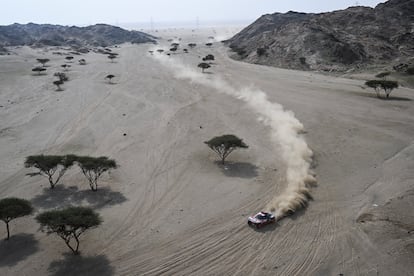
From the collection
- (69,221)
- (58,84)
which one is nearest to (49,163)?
(69,221)

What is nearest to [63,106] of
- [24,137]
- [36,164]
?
[24,137]

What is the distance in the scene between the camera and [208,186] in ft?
112

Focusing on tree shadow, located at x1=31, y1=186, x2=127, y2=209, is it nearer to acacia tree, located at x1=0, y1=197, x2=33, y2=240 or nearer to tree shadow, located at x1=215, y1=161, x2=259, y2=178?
acacia tree, located at x1=0, y1=197, x2=33, y2=240

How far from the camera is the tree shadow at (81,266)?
73.5ft

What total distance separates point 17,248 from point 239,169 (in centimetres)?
2021

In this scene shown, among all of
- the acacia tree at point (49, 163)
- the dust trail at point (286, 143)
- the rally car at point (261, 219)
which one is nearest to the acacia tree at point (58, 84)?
the dust trail at point (286, 143)

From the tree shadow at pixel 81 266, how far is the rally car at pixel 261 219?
9.72 m

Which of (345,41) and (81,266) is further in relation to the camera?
(345,41)

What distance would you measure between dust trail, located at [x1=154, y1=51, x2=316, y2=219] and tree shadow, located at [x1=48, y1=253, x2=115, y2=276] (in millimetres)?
12245

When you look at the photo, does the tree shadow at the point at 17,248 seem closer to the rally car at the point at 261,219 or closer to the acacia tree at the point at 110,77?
the rally car at the point at 261,219

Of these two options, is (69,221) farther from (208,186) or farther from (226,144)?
(226,144)

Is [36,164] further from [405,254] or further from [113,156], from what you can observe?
[405,254]

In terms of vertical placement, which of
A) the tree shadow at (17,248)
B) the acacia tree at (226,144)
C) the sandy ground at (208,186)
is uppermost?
the acacia tree at (226,144)

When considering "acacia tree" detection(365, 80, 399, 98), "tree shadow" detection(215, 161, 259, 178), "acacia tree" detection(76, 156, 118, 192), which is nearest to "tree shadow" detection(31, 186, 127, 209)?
"acacia tree" detection(76, 156, 118, 192)
